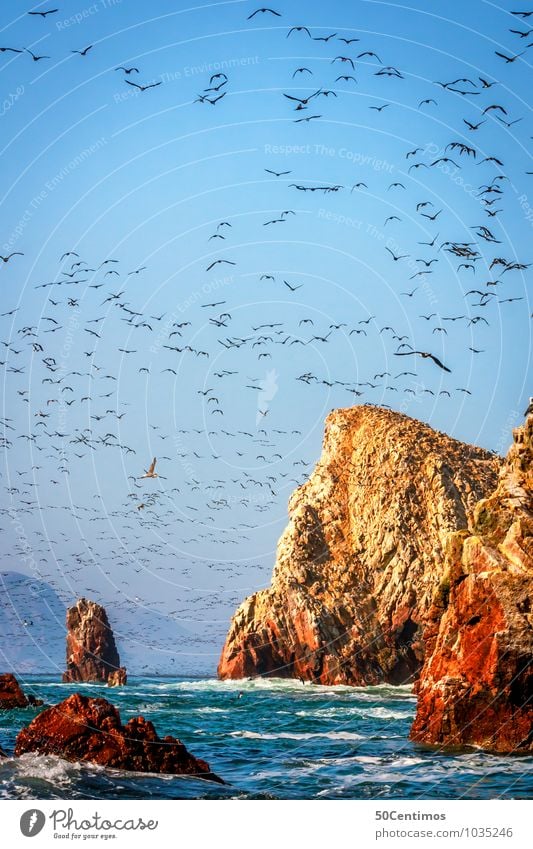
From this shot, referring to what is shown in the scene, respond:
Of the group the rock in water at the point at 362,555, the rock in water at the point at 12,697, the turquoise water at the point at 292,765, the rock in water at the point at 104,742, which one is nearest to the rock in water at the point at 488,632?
the turquoise water at the point at 292,765

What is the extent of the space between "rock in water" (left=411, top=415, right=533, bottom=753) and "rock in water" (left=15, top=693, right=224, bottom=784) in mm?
13627

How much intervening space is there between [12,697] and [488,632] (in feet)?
129

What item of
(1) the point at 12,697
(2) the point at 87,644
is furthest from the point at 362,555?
(1) the point at 12,697

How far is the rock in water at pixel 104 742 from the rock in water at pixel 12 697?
34.6m

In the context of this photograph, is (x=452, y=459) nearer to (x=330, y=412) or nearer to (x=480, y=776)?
(x=330, y=412)

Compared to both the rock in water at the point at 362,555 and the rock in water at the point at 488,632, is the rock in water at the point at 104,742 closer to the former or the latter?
the rock in water at the point at 488,632

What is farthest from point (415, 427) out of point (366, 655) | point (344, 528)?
point (366, 655)

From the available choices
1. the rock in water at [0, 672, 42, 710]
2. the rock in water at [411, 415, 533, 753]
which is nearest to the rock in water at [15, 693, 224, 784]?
the rock in water at [411, 415, 533, 753]

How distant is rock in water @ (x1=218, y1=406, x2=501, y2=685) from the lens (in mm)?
117812

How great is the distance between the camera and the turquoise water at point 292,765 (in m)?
37.1

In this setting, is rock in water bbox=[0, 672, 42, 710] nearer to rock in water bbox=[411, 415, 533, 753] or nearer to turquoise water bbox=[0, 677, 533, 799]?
turquoise water bbox=[0, 677, 533, 799]

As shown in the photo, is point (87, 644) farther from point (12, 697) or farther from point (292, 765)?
point (292, 765)

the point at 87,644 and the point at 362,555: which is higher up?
the point at 362,555

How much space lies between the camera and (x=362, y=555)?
132750mm
